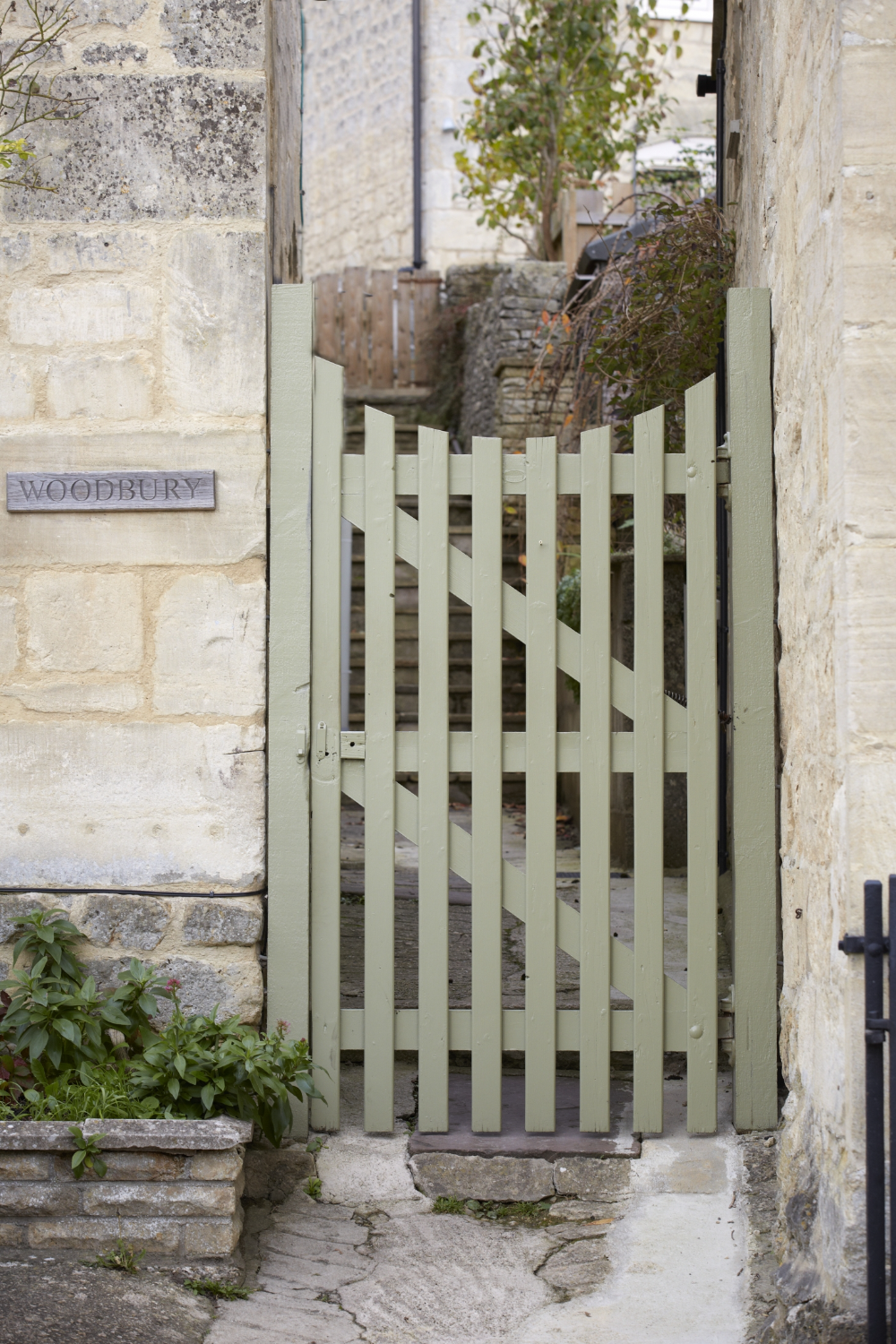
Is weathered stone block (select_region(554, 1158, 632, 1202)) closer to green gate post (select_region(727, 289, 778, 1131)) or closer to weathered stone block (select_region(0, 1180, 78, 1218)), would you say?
green gate post (select_region(727, 289, 778, 1131))

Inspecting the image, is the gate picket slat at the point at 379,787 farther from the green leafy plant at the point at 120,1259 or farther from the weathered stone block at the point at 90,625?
the green leafy plant at the point at 120,1259

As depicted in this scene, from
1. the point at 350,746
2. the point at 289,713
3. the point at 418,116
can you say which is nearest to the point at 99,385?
the point at 289,713

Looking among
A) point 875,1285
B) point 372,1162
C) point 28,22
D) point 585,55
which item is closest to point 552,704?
point 372,1162

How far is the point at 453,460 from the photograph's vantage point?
277cm

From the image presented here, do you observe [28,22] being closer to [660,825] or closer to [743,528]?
[743,528]

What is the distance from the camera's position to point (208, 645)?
9.04ft

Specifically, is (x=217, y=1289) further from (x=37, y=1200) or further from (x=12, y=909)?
(x=12, y=909)

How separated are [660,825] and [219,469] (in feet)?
4.34

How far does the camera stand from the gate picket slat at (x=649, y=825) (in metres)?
2.73

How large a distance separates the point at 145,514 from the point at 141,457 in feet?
0.45

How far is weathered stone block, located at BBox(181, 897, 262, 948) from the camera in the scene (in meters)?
2.72

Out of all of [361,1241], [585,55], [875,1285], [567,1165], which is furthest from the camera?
[585,55]

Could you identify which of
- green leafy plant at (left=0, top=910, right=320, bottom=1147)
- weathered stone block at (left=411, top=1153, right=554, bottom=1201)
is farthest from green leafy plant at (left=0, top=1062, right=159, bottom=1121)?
weathered stone block at (left=411, top=1153, right=554, bottom=1201)

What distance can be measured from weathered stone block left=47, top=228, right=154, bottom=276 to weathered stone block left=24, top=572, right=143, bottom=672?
0.73 m
